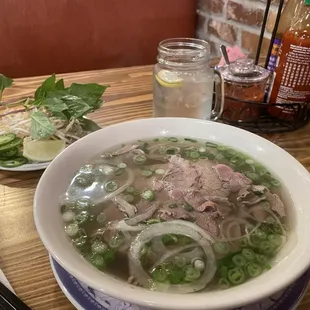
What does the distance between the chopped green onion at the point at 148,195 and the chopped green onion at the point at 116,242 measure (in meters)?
0.11

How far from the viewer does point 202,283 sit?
0.61m

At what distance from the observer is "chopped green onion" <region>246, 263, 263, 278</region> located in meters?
0.62

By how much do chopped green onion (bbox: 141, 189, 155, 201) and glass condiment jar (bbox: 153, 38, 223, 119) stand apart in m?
0.41

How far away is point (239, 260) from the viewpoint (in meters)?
0.66

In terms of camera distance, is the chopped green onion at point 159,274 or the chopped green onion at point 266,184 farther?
the chopped green onion at point 266,184

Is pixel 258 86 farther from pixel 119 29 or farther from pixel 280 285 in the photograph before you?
pixel 119 29

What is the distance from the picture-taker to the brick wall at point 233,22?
191cm

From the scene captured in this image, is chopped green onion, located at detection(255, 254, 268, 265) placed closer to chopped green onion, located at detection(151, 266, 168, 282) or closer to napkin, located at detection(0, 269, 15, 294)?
chopped green onion, located at detection(151, 266, 168, 282)

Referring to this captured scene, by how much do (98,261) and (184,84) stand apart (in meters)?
0.63

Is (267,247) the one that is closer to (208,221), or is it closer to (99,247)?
(208,221)

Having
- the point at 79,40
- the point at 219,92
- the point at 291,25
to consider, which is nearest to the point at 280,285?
the point at 219,92

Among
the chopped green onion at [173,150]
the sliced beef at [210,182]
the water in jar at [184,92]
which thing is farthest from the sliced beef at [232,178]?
the water in jar at [184,92]

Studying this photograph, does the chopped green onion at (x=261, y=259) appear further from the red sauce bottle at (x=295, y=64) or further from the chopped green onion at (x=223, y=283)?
the red sauce bottle at (x=295, y=64)

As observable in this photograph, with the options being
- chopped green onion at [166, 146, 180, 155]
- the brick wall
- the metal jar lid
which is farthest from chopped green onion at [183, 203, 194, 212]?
the brick wall
